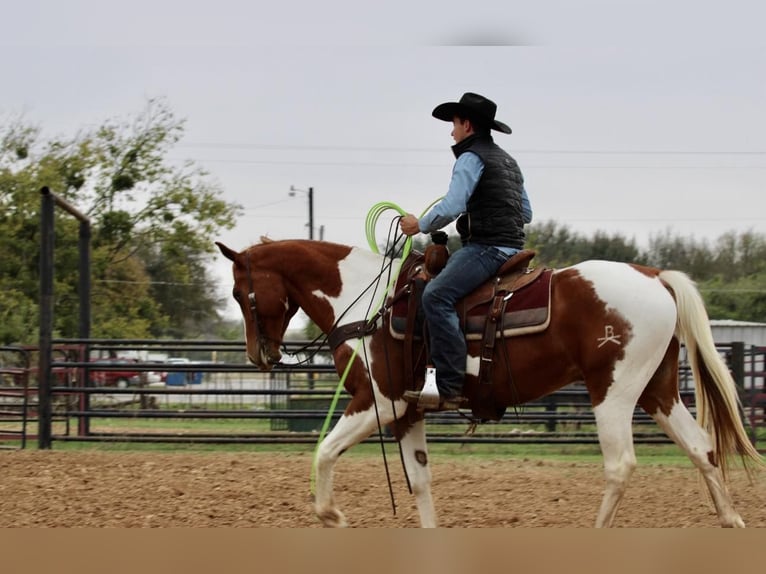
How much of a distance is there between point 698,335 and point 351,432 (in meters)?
2.21

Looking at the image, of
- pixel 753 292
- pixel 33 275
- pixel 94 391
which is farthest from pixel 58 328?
pixel 753 292

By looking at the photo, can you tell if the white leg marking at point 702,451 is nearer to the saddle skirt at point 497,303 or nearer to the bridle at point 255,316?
the saddle skirt at point 497,303

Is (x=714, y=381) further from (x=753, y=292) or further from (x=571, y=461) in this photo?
(x=753, y=292)

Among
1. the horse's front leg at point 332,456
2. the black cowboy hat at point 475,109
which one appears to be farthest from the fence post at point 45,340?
the black cowboy hat at point 475,109

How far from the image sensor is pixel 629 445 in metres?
5.52

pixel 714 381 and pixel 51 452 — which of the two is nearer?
pixel 714 381

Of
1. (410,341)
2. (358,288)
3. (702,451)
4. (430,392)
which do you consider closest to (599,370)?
(702,451)

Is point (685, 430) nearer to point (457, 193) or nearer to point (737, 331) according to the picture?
point (457, 193)

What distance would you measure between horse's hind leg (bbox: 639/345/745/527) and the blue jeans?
4.07ft

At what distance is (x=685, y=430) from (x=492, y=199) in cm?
186

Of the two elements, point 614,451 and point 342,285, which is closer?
point 614,451

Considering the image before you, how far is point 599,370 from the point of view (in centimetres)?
562

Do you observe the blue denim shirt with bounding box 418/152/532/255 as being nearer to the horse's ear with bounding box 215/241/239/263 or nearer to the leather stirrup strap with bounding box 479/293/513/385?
the leather stirrup strap with bounding box 479/293/513/385

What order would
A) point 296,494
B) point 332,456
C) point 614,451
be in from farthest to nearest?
point 296,494
point 332,456
point 614,451
